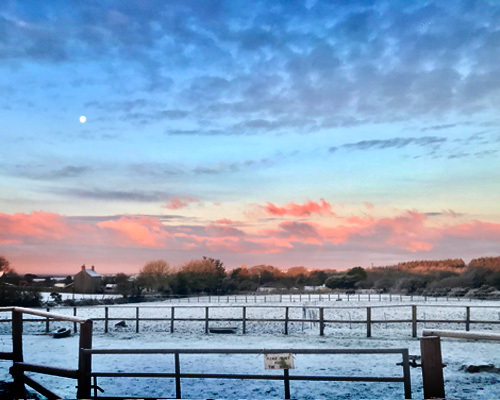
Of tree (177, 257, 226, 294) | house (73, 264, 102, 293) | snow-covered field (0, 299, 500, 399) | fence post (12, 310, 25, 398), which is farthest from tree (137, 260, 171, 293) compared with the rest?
fence post (12, 310, 25, 398)

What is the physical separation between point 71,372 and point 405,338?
40.0ft

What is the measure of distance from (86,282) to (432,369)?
72.7 m

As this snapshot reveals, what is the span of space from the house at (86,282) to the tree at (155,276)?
700 centimetres

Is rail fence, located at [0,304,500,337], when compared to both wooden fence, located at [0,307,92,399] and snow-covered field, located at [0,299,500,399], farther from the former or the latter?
snow-covered field, located at [0,299,500,399]

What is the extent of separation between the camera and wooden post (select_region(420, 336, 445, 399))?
536cm

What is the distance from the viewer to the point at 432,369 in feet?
17.6

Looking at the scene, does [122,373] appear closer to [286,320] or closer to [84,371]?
[84,371]

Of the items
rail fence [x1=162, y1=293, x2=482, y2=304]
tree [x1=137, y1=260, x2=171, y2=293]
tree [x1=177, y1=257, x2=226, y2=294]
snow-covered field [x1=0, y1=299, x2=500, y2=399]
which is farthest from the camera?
tree [x1=177, y1=257, x2=226, y2=294]

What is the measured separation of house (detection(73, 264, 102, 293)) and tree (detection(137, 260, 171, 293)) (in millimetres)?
6998

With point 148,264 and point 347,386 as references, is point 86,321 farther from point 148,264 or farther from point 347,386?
point 148,264

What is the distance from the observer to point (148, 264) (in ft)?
252

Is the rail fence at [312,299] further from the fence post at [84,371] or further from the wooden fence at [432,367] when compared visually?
the wooden fence at [432,367]

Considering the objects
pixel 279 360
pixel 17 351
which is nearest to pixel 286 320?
pixel 17 351

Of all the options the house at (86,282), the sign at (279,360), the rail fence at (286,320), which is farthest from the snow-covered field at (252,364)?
the house at (86,282)
